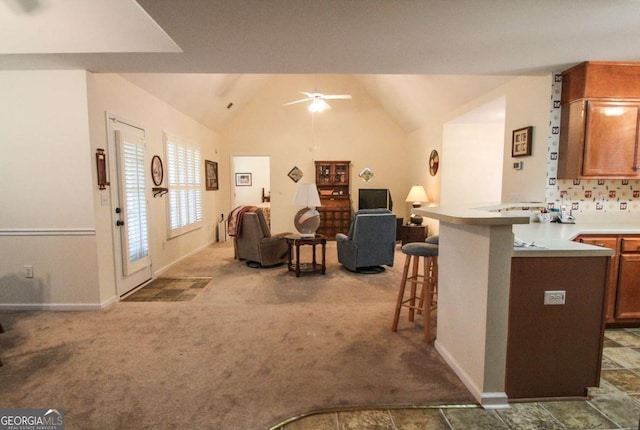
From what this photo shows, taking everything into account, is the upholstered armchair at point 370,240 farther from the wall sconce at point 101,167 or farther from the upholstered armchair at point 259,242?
the wall sconce at point 101,167

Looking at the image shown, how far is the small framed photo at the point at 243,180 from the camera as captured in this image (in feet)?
34.2

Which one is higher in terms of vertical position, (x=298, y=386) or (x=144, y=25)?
(x=144, y=25)

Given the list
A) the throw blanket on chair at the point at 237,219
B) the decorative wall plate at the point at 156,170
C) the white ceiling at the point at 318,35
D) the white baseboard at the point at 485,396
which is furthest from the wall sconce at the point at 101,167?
the white baseboard at the point at 485,396

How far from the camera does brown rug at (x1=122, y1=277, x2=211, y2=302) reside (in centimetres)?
363

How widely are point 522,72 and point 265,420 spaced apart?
12.1 feet

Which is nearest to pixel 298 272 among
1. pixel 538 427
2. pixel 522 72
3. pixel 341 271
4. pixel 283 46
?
pixel 341 271

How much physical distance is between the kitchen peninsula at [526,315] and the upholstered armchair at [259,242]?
330cm

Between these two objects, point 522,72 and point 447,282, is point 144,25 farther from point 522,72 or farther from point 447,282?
point 522,72

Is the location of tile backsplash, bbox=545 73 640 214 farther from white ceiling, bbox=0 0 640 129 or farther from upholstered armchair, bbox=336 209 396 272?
upholstered armchair, bbox=336 209 396 272

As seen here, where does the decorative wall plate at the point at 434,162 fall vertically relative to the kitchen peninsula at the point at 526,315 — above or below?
above

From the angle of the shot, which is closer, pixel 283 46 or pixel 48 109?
pixel 283 46

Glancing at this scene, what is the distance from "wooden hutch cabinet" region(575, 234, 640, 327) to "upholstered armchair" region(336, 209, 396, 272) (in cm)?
223

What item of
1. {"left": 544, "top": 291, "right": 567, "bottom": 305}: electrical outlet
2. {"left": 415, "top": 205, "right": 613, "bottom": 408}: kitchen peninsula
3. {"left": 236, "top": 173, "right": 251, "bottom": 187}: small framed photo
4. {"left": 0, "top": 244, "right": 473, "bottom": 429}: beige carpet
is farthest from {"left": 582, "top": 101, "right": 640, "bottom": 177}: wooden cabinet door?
{"left": 236, "top": 173, "right": 251, "bottom": 187}: small framed photo

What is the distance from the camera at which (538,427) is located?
169cm
